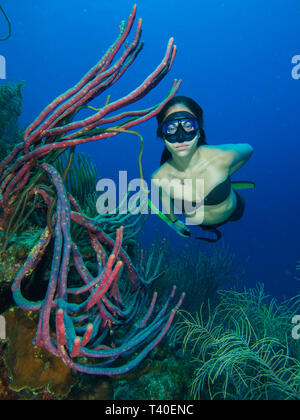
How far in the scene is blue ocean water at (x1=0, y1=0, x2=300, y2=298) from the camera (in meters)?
50.3

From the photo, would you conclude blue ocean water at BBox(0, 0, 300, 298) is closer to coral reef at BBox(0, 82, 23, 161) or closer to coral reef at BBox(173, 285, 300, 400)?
coral reef at BBox(173, 285, 300, 400)

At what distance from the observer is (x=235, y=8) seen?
50875 millimetres

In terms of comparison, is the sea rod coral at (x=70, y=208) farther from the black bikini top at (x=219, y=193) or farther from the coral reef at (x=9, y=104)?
the coral reef at (x=9, y=104)

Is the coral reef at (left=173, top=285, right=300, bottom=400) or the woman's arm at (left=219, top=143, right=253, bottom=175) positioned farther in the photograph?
the woman's arm at (left=219, top=143, right=253, bottom=175)

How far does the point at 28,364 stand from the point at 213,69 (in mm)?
73890

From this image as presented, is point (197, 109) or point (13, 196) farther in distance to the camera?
point (197, 109)

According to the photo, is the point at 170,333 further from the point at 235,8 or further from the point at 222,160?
the point at 235,8

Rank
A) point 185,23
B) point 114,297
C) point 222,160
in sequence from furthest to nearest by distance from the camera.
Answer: point 185,23, point 222,160, point 114,297

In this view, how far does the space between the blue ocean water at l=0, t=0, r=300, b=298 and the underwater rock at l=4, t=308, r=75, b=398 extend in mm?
44288

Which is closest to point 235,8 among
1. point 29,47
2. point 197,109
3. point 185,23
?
point 185,23

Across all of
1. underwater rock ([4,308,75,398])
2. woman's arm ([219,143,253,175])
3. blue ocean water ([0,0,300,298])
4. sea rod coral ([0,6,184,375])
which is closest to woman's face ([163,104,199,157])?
woman's arm ([219,143,253,175])

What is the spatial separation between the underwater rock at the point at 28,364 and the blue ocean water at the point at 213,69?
145ft

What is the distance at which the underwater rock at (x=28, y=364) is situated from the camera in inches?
66.2

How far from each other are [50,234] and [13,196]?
0.52m
